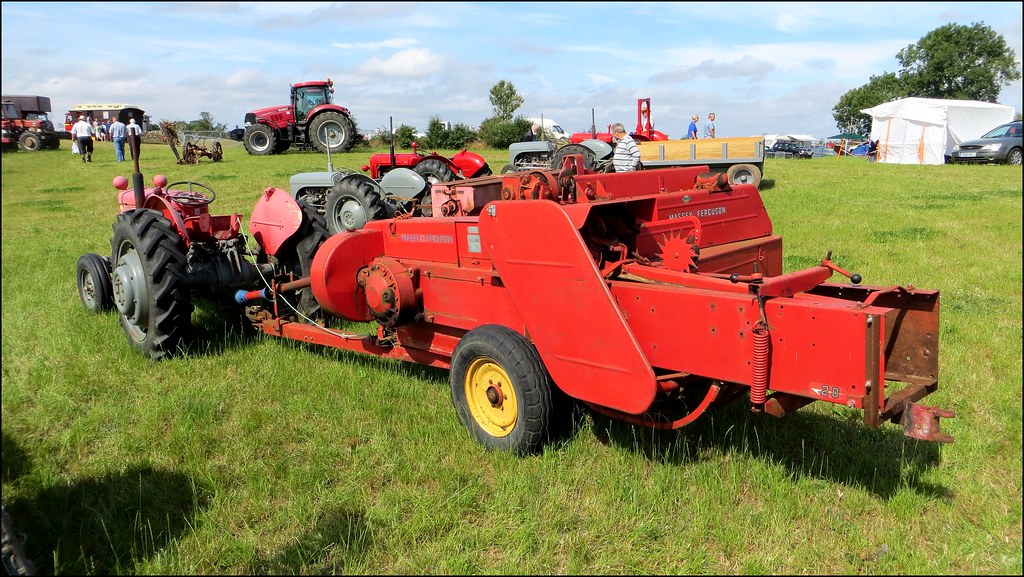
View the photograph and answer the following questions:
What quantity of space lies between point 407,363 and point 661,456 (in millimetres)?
2592

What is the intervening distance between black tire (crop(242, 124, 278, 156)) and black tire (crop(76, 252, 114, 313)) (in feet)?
66.0

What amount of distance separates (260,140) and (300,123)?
66.5 inches

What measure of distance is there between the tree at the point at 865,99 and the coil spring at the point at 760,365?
131ft

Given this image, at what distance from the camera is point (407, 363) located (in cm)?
578

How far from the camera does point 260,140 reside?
26.4 meters

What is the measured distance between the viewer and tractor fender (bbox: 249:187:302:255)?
6.34m

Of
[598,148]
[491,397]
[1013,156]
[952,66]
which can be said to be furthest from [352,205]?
[952,66]

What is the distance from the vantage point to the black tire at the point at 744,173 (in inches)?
645

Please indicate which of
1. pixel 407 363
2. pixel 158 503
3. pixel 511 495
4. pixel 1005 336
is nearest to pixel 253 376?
pixel 407 363

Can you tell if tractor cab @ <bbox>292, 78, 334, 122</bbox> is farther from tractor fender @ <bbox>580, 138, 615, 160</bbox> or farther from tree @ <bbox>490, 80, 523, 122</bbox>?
tree @ <bbox>490, 80, 523, 122</bbox>

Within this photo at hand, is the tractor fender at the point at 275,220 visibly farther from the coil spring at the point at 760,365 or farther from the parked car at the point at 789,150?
the parked car at the point at 789,150

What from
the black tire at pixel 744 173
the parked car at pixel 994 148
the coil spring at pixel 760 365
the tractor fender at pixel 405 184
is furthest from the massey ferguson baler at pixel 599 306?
the parked car at pixel 994 148

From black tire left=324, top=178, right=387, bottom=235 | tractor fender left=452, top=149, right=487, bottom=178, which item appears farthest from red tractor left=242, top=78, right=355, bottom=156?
black tire left=324, top=178, right=387, bottom=235

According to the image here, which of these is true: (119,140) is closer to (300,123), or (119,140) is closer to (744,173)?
(300,123)
